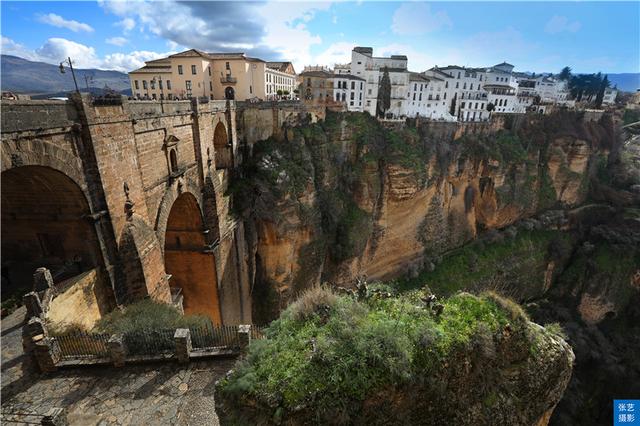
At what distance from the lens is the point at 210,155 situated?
16.1 meters

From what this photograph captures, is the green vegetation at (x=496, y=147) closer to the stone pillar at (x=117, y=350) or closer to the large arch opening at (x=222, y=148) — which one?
the large arch opening at (x=222, y=148)

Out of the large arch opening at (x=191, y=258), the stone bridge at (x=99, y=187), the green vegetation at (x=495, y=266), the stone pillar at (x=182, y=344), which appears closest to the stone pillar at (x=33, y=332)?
the stone bridge at (x=99, y=187)

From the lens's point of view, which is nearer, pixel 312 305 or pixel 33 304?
pixel 312 305

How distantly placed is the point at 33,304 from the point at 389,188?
879 inches

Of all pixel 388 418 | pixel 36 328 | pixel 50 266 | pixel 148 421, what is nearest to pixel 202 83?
pixel 50 266

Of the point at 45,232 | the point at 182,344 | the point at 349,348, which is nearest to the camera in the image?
the point at 349,348

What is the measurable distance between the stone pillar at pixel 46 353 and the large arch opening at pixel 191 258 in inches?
309

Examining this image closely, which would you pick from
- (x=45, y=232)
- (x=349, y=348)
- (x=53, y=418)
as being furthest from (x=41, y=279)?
(x=349, y=348)

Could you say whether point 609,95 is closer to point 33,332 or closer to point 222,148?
point 222,148

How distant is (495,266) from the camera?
31391 millimetres

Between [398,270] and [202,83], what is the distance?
2316cm

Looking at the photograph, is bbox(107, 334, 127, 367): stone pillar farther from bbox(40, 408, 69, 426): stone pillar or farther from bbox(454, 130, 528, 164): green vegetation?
bbox(454, 130, 528, 164): green vegetation

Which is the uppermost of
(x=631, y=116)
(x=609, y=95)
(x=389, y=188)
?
(x=609, y=95)

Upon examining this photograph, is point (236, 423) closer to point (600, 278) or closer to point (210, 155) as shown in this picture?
point (210, 155)
